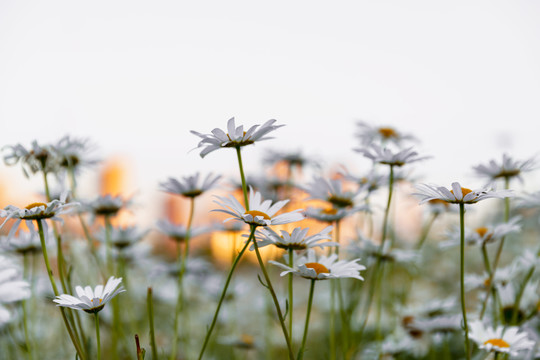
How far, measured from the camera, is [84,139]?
4.43ft

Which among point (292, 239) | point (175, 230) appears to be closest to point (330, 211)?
point (292, 239)

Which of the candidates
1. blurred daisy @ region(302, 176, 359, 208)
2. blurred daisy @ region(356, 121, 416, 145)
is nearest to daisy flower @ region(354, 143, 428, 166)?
blurred daisy @ region(302, 176, 359, 208)

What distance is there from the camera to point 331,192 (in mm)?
1257

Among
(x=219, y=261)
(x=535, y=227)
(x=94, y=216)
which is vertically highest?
(x=94, y=216)

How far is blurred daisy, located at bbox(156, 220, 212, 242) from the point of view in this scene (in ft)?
5.03

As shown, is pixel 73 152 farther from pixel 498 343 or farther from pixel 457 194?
pixel 498 343

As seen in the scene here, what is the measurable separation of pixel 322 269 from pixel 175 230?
2.62 ft

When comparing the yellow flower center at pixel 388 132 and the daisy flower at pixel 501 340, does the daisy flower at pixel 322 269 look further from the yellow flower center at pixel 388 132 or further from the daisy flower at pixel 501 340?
the yellow flower center at pixel 388 132

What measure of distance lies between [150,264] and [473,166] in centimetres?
124

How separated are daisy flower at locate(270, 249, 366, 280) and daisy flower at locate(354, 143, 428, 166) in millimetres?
253

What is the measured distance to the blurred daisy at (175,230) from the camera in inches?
60.4

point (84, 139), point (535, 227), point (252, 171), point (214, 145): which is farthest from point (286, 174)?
point (535, 227)

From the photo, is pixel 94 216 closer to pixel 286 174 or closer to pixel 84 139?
pixel 84 139

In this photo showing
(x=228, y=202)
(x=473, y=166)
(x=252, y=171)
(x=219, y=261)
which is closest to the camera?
(x=228, y=202)
